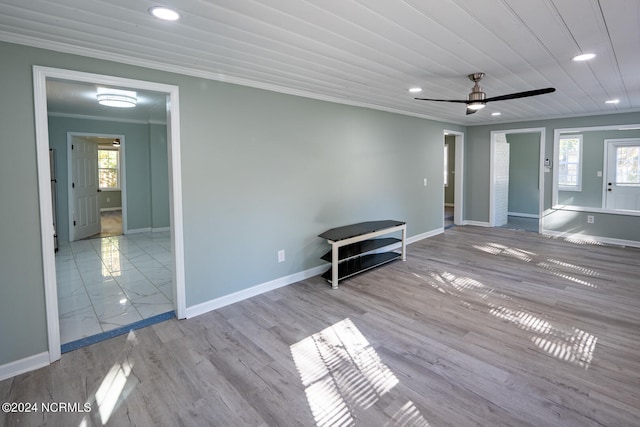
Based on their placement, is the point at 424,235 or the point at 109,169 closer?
the point at 424,235

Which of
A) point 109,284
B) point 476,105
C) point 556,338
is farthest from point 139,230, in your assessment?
point 556,338

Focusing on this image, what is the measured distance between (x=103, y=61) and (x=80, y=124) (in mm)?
4852

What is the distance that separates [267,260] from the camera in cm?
377

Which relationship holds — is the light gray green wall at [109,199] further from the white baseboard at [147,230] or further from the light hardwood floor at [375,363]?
the light hardwood floor at [375,363]

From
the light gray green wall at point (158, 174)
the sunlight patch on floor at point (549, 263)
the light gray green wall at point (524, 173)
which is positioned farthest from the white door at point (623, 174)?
the light gray green wall at point (158, 174)

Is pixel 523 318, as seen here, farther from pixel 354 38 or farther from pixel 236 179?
pixel 236 179

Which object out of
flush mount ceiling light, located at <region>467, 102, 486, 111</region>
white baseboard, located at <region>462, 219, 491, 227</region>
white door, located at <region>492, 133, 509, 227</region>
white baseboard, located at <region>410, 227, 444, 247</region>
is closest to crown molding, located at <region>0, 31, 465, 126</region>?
flush mount ceiling light, located at <region>467, 102, 486, 111</region>

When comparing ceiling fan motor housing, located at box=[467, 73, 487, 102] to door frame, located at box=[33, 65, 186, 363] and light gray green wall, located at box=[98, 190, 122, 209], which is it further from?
light gray green wall, located at box=[98, 190, 122, 209]

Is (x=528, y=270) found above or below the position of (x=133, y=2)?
below

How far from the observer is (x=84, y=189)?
262 inches

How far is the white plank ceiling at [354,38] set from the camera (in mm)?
1881

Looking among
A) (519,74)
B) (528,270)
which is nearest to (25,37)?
(519,74)

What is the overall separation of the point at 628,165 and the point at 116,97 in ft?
32.7

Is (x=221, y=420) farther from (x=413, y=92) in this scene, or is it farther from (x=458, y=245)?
(x=458, y=245)
